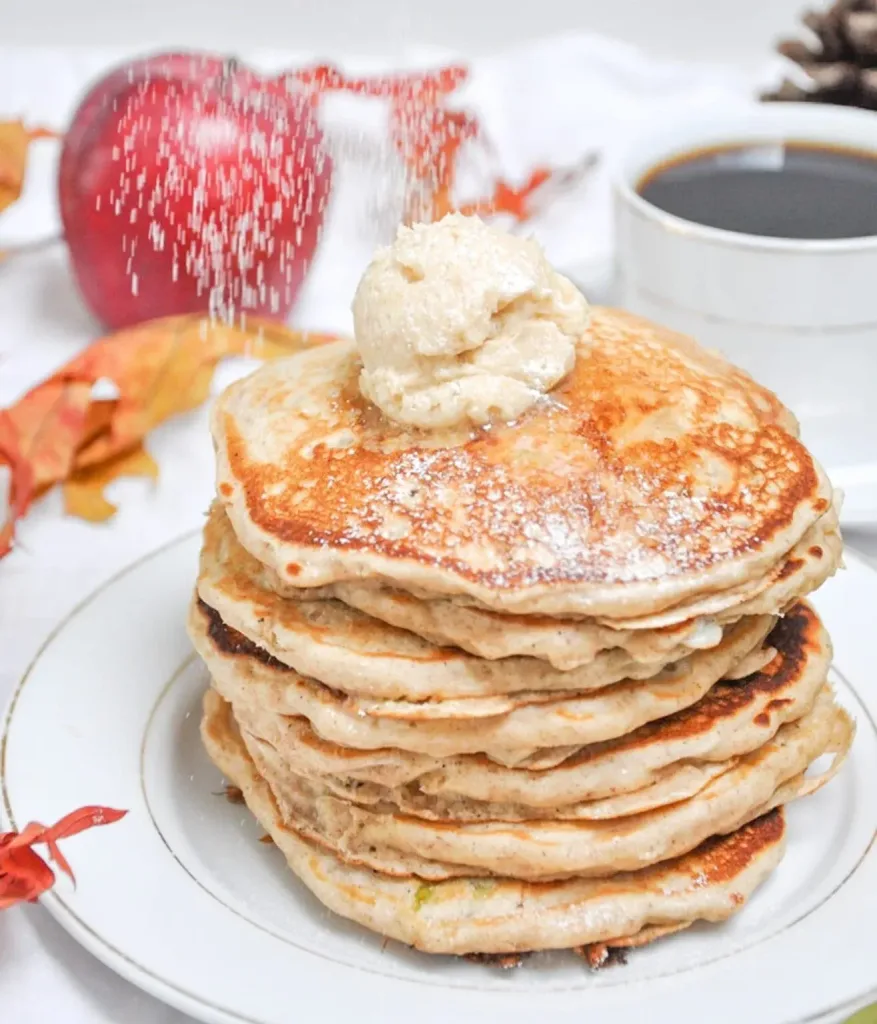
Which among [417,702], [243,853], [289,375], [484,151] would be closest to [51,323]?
[484,151]

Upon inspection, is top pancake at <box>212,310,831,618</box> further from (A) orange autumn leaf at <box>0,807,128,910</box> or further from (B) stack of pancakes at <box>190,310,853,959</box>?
(A) orange autumn leaf at <box>0,807,128,910</box>

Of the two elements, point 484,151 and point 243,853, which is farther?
point 484,151

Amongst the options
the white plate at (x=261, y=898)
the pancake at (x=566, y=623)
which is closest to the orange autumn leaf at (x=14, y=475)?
the white plate at (x=261, y=898)

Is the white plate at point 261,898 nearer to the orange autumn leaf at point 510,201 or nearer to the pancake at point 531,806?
the pancake at point 531,806

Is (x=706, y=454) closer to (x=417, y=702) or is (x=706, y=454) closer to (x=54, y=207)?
(x=417, y=702)

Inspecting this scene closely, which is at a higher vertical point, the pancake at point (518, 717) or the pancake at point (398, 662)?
the pancake at point (398, 662)

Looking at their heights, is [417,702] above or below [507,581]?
below

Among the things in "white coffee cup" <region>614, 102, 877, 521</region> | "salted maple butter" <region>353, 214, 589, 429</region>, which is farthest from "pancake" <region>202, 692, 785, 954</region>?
"white coffee cup" <region>614, 102, 877, 521</region>
